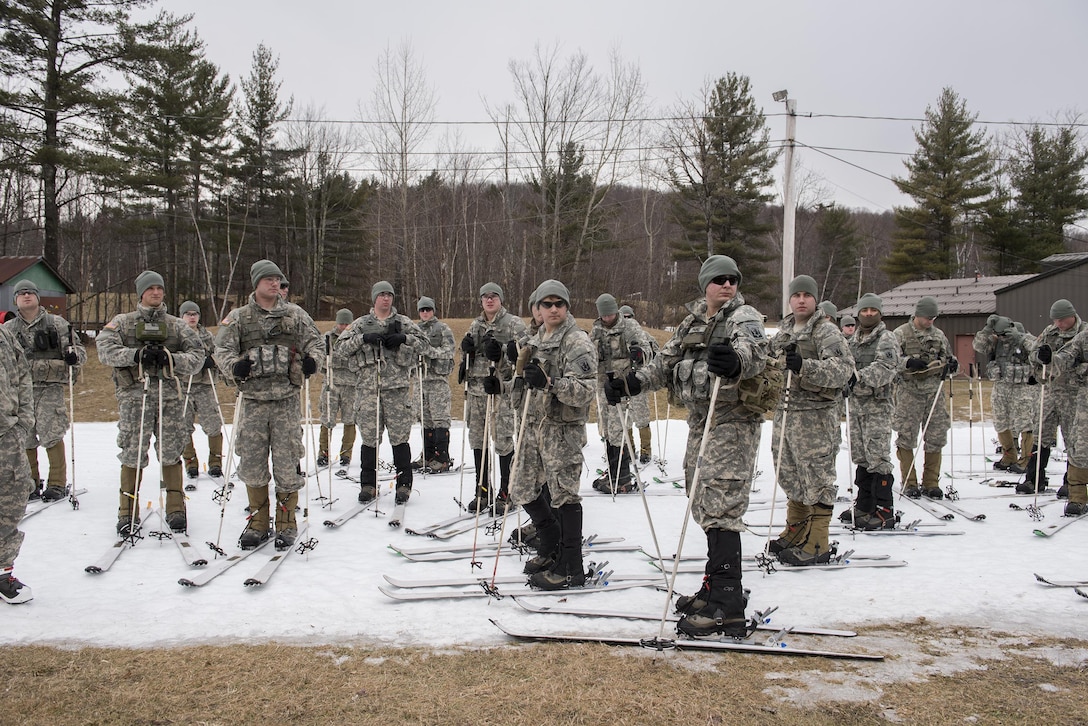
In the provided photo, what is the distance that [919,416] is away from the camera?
834cm

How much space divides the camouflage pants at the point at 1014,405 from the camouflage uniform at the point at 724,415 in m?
8.11

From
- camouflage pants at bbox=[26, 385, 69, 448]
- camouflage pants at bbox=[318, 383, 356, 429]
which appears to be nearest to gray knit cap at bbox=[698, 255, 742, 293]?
camouflage pants at bbox=[318, 383, 356, 429]

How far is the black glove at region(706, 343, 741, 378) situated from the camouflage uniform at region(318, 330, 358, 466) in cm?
684

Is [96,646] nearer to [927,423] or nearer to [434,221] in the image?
[927,423]

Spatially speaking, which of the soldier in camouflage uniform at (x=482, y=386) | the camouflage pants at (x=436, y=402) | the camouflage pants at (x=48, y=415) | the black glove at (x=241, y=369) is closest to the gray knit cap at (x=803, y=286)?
the soldier in camouflage uniform at (x=482, y=386)

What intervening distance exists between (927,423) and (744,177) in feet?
94.1

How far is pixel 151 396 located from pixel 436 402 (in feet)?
14.0

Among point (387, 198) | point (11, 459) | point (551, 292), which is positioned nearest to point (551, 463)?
point (551, 292)

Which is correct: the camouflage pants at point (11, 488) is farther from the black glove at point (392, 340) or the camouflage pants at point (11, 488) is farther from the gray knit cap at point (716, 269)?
the gray knit cap at point (716, 269)

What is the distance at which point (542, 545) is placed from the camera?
551 centimetres

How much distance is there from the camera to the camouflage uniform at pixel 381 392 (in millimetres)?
8078

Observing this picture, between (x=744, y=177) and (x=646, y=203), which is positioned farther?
(x=646, y=203)

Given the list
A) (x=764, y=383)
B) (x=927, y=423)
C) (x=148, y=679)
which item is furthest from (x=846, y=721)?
(x=927, y=423)

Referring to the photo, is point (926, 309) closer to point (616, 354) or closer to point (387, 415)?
point (616, 354)
